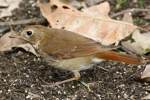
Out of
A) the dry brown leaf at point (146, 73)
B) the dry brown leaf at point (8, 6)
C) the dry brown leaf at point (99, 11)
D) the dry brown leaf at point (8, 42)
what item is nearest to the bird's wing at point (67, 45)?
the dry brown leaf at point (146, 73)

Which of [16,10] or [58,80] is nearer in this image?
[58,80]

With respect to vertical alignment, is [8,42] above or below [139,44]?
below

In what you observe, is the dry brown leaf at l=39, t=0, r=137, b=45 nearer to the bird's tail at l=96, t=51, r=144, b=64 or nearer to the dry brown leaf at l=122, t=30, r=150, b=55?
the dry brown leaf at l=122, t=30, r=150, b=55

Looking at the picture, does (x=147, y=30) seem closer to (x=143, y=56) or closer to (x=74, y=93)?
(x=143, y=56)

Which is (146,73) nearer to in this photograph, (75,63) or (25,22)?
(75,63)

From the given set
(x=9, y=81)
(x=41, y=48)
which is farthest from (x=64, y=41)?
(x=9, y=81)

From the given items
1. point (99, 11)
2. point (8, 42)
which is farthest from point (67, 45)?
point (99, 11)

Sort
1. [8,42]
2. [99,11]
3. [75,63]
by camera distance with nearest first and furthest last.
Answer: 1. [75,63]
2. [8,42]
3. [99,11]
